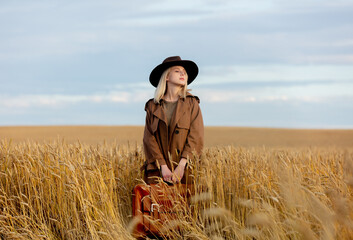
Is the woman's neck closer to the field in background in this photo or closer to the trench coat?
the trench coat

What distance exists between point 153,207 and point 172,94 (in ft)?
4.24

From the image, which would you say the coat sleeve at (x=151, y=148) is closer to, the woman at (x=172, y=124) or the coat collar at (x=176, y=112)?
the woman at (x=172, y=124)

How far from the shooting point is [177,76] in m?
4.53

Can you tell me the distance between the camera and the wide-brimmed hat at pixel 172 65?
460cm

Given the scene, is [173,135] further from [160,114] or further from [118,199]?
[118,199]

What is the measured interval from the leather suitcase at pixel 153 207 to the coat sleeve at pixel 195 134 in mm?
411

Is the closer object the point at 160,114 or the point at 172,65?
the point at 160,114

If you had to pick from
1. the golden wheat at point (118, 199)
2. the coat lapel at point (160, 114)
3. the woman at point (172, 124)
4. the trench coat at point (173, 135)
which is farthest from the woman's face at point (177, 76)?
the golden wheat at point (118, 199)

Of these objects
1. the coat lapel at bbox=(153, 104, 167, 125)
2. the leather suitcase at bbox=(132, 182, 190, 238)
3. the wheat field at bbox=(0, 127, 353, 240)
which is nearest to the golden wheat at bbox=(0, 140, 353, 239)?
the wheat field at bbox=(0, 127, 353, 240)

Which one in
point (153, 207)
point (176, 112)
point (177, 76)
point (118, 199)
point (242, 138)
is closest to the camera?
point (153, 207)

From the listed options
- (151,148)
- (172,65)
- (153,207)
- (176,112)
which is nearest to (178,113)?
(176,112)

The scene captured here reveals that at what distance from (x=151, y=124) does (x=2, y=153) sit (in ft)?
6.69

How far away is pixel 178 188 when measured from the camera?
4.20 metres

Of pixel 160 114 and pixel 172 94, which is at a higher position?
pixel 172 94
